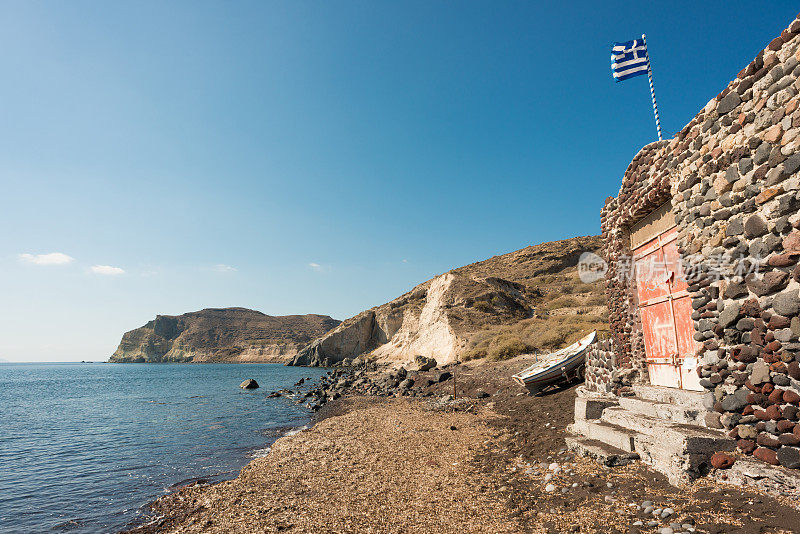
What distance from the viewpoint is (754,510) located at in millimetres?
3871

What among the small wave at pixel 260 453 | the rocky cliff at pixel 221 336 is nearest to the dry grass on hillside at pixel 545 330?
the small wave at pixel 260 453

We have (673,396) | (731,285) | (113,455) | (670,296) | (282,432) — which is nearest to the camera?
(731,285)

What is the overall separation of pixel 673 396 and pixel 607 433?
1.45 m

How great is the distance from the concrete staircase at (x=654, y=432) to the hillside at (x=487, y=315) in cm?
1708

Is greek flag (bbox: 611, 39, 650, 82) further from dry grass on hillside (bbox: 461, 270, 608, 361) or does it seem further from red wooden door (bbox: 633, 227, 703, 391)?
dry grass on hillside (bbox: 461, 270, 608, 361)

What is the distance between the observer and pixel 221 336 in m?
140

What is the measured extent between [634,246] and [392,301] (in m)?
52.4

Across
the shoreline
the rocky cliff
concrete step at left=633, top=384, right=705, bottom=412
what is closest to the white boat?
the shoreline

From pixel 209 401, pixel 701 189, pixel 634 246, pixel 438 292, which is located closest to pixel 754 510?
pixel 701 189

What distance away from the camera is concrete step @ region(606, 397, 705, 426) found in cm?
571

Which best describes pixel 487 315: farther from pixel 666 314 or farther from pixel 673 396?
pixel 673 396

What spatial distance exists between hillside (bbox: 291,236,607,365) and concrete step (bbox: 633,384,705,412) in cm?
1666

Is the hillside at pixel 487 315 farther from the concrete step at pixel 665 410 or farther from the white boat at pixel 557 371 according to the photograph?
the concrete step at pixel 665 410

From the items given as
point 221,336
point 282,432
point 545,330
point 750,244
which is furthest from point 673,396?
point 221,336
